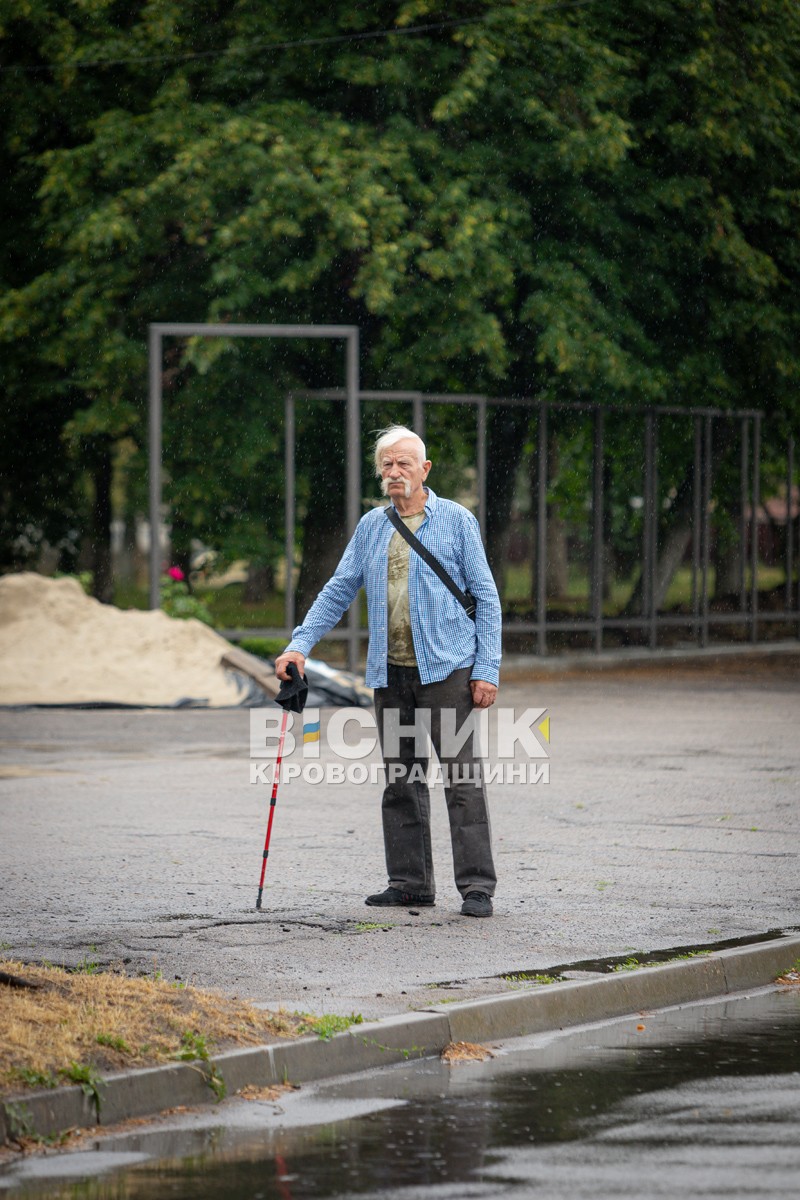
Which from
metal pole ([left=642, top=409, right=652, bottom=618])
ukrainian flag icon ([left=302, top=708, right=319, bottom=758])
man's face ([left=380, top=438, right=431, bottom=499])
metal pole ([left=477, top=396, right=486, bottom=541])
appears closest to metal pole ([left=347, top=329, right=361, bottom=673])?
metal pole ([left=477, top=396, right=486, bottom=541])

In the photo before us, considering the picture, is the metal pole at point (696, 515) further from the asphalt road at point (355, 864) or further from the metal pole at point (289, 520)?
the asphalt road at point (355, 864)

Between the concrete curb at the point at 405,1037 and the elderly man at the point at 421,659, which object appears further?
the elderly man at the point at 421,659

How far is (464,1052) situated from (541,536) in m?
19.9

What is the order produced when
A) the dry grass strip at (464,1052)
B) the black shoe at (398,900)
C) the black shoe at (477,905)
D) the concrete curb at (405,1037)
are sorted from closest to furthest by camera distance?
the concrete curb at (405,1037), the dry grass strip at (464,1052), the black shoe at (477,905), the black shoe at (398,900)

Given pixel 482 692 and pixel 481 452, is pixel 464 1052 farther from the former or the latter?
pixel 481 452

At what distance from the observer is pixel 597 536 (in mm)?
27141

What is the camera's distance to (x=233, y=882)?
943 cm

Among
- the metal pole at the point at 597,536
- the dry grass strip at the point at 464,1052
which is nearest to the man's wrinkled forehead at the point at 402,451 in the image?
the dry grass strip at the point at 464,1052

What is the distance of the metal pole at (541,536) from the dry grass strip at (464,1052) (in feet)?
64.7

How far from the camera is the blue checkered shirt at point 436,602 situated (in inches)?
336

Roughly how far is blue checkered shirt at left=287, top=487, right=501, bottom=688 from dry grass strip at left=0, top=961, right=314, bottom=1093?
219cm

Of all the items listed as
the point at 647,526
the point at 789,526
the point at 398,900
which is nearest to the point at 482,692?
the point at 398,900

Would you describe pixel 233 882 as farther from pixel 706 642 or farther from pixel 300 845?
pixel 706 642

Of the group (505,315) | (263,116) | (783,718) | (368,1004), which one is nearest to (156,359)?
(263,116)
